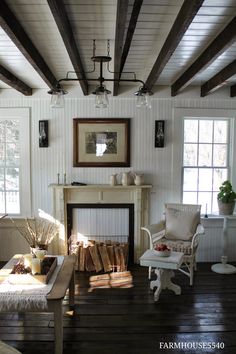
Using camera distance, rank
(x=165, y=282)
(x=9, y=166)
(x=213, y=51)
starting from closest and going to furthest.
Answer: (x=213, y=51) < (x=165, y=282) < (x=9, y=166)

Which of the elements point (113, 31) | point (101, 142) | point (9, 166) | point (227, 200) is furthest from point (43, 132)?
point (227, 200)

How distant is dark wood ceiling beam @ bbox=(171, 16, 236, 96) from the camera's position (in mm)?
2432

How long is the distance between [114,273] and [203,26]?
3.32m

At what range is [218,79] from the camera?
13.0 ft

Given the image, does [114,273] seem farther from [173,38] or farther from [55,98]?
[173,38]

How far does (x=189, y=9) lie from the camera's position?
1.95 meters

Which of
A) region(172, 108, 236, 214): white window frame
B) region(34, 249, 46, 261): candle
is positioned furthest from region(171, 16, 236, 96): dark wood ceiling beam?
region(34, 249, 46, 261): candle

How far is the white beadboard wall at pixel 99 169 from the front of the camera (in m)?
4.85

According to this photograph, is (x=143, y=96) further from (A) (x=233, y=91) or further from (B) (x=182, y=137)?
(A) (x=233, y=91)

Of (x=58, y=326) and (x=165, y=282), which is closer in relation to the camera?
(x=58, y=326)

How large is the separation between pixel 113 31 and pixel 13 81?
1.86m

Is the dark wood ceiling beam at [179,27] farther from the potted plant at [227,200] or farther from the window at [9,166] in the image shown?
the window at [9,166]

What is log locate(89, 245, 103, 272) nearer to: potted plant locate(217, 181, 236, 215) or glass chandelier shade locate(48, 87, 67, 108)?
potted plant locate(217, 181, 236, 215)

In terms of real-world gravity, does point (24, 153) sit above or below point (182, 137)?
below
